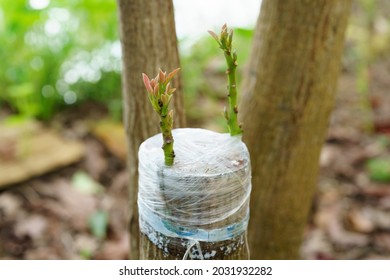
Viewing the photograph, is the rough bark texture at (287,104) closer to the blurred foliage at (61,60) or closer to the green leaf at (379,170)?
the green leaf at (379,170)

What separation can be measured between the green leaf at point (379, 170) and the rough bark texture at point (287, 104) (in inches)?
38.1

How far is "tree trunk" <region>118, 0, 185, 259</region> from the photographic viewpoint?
1147 mm

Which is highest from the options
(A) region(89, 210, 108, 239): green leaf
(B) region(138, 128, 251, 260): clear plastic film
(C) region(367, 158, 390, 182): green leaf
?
(B) region(138, 128, 251, 260): clear plastic film

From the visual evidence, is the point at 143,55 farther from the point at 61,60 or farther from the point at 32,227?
the point at 61,60

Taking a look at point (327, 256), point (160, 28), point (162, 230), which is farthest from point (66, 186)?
point (162, 230)

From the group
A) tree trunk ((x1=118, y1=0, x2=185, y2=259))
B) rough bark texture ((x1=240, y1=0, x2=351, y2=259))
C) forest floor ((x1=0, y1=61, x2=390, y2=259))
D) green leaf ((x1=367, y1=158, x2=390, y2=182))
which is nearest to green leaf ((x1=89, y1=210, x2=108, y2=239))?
forest floor ((x1=0, y1=61, x2=390, y2=259))

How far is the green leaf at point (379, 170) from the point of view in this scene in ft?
8.05

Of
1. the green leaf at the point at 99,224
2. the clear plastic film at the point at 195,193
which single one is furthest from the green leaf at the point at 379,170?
the clear plastic film at the point at 195,193

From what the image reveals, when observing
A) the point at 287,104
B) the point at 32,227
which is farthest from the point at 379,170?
the point at 32,227

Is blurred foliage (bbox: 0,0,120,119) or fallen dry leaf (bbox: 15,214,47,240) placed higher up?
blurred foliage (bbox: 0,0,120,119)

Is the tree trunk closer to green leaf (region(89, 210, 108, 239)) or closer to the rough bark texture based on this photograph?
the rough bark texture

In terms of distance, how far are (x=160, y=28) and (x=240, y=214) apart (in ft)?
1.56

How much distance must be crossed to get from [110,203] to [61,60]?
2.67 ft

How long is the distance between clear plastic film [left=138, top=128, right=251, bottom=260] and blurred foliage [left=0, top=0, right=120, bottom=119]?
5.74ft
